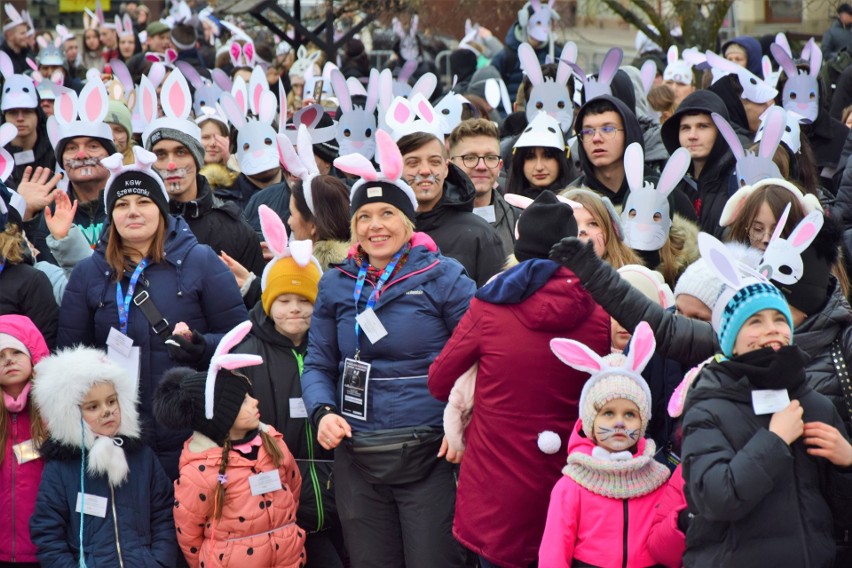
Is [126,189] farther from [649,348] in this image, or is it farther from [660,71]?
[660,71]

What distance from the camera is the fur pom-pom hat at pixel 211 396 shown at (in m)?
4.78

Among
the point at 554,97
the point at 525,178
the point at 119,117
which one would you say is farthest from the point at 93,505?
the point at 554,97

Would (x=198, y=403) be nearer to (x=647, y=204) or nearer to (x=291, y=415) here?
(x=291, y=415)

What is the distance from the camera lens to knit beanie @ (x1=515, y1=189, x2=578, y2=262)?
4.23m

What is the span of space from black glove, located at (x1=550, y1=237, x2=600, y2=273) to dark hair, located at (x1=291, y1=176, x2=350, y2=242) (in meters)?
1.89

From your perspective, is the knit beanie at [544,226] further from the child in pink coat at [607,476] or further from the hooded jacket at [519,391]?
the child in pink coat at [607,476]

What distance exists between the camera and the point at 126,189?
5.23m

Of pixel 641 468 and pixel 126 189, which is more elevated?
pixel 126 189

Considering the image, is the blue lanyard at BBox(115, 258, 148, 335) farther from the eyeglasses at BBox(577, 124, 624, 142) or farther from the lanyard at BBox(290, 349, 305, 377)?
the eyeglasses at BBox(577, 124, 624, 142)

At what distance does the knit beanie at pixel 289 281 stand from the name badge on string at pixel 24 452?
1.12 meters

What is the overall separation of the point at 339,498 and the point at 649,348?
4.71 ft

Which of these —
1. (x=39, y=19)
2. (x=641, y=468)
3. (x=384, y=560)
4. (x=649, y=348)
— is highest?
(x=39, y=19)

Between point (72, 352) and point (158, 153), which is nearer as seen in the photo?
point (72, 352)

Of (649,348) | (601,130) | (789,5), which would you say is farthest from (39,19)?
(649,348)
